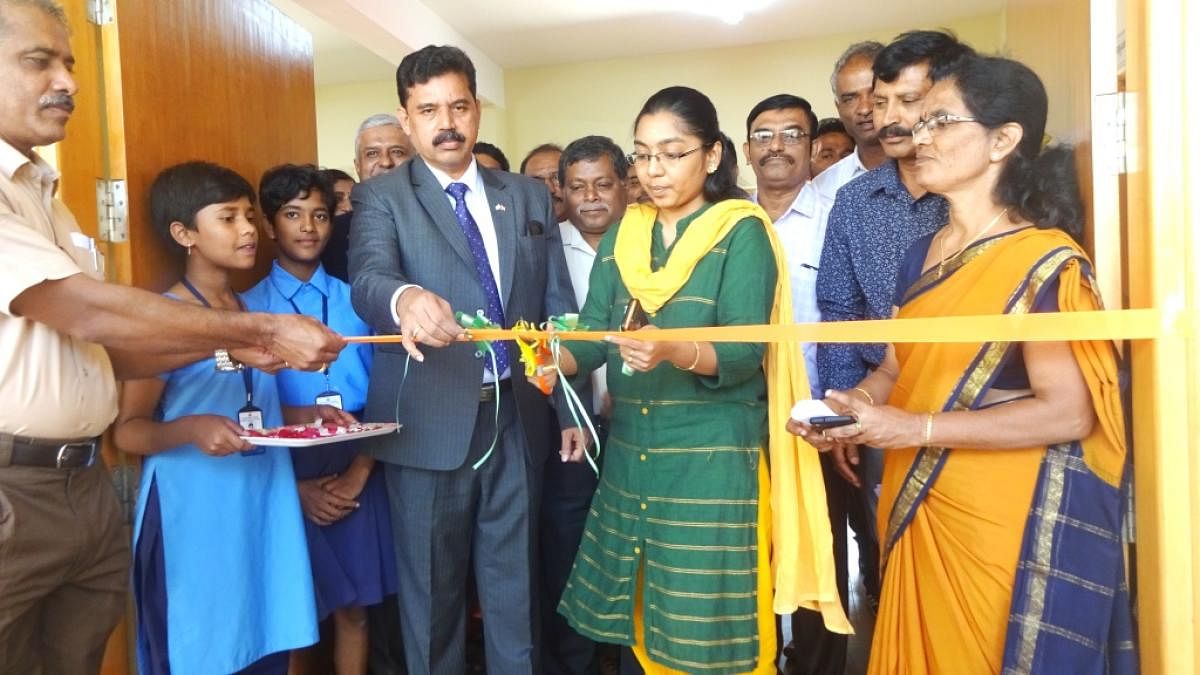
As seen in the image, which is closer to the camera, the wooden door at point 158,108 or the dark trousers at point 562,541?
the wooden door at point 158,108

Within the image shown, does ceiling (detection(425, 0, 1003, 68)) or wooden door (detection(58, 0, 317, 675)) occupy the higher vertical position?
ceiling (detection(425, 0, 1003, 68))

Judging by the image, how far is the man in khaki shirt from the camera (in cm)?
173

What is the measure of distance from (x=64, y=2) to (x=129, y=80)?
253 mm

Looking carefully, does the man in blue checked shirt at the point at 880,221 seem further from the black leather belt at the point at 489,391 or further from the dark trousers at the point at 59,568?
the dark trousers at the point at 59,568

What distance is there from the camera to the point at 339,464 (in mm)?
2818

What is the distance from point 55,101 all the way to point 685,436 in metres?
1.69

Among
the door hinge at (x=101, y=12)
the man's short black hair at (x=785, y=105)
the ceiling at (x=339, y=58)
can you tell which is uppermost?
the ceiling at (x=339, y=58)

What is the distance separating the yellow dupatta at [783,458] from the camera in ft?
6.89

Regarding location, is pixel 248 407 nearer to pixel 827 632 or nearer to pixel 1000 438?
pixel 1000 438

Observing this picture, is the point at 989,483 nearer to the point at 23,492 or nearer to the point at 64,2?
the point at 23,492

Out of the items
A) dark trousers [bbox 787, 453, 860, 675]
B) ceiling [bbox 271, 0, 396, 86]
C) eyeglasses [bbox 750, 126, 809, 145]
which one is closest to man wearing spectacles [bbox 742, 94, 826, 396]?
eyeglasses [bbox 750, 126, 809, 145]

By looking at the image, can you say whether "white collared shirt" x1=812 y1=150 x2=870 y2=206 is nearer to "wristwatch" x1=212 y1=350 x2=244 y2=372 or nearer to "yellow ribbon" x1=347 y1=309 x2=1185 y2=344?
"yellow ribbon" x1=347 y1=309 x2=1185 y2=344

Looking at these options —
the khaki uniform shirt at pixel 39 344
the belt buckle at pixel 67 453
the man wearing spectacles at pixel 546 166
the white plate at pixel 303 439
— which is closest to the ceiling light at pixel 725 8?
the man wearing spectacles at pixel 546 166

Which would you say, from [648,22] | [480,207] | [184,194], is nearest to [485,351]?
A: [480,207]
